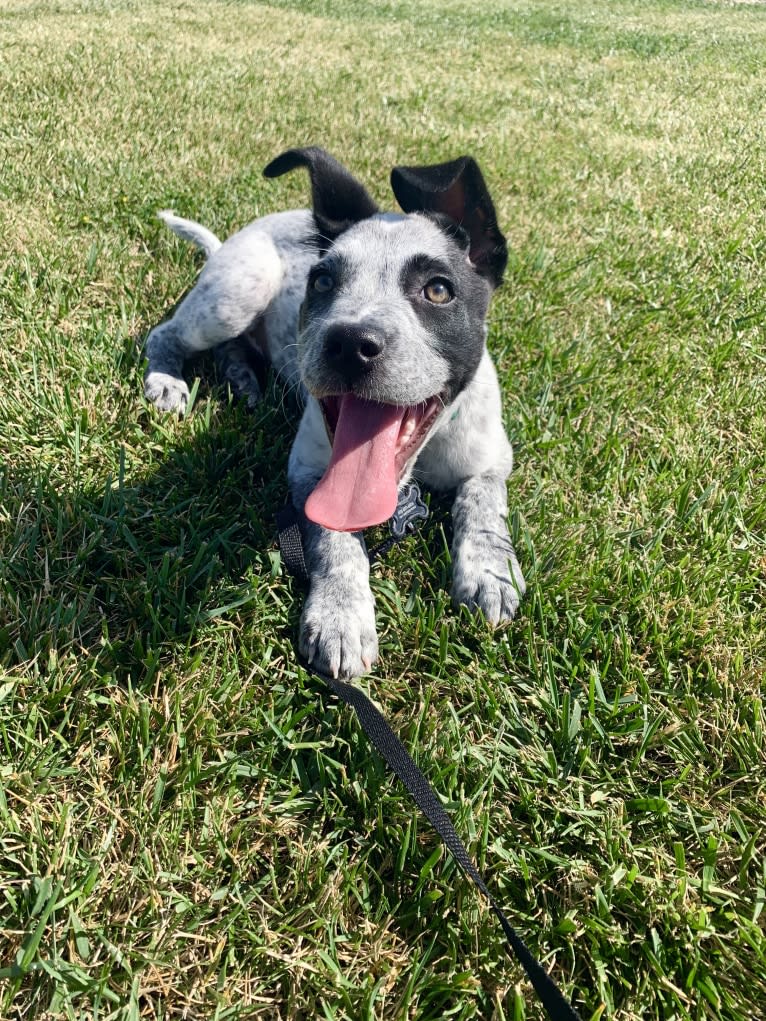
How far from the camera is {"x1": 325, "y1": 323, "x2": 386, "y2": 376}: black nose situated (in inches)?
92.3

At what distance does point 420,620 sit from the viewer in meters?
2.56

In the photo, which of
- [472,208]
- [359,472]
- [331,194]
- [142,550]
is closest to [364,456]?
[359,472]

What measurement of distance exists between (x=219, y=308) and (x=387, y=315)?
1602 mm

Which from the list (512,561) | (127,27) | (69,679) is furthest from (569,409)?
(127,27)

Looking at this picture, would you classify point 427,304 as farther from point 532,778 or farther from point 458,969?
point 458,969

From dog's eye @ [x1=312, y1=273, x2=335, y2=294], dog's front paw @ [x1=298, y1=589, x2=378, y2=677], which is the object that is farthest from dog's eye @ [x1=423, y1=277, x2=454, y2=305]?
dog's front paw @ [x1=298, y1=589, x2=378, y2=677]

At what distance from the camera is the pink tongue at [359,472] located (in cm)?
236

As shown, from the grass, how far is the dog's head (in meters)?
0.54

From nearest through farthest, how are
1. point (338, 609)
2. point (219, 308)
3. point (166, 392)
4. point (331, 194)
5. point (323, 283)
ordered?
point (338, 609) → point (323, 283) → point (331, 194) → point (166, 392) → point (219, 308)

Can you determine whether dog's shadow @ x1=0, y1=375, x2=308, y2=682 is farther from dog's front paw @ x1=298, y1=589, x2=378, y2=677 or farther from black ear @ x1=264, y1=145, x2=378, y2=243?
black ear @ x1=264, y1=145, x2=378, y2=243

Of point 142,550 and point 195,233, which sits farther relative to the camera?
point 195,233

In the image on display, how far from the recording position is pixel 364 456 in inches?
98.0

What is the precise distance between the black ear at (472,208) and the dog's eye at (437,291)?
41cm

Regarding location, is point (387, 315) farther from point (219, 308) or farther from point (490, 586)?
point (219, 308)
